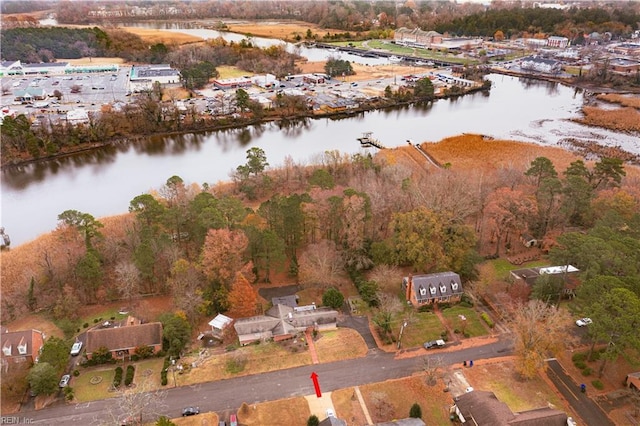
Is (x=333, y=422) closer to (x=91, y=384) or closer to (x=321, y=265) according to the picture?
(x=321, y=265)

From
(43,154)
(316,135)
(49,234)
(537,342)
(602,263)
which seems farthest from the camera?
(316,135)

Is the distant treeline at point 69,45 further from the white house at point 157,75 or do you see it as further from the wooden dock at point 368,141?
the wooden dock at point 368,141

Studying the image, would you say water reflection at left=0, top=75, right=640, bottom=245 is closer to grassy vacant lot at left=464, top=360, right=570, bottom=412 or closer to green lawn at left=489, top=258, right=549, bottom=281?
green lawn at left=489, top=258, right=549, bottom=281

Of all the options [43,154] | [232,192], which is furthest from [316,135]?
[43,154]

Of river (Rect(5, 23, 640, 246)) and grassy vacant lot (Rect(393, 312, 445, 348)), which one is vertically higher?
river (Rect(5, 23, 640, 246))

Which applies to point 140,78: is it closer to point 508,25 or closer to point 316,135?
point 316,135

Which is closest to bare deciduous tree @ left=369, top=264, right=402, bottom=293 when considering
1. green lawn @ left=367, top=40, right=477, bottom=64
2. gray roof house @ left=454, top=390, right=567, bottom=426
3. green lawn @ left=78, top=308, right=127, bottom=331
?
gray roof house @ left=454, top=390, right=567, bottom=426

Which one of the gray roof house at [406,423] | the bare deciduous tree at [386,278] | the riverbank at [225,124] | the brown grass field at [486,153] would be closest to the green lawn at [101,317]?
the bare deciduous tree at [386,278]
